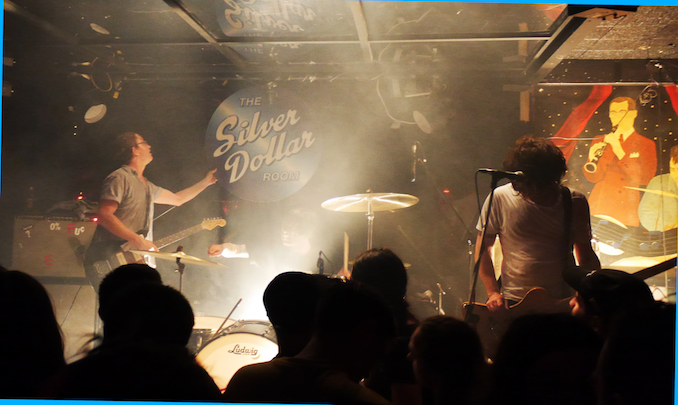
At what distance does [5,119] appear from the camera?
4.28m

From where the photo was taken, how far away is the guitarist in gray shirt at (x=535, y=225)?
2.87m

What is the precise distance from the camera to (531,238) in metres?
2.96

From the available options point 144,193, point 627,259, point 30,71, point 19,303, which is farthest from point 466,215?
Answer: point 30,71

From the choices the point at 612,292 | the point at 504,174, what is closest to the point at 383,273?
the point at 612,292

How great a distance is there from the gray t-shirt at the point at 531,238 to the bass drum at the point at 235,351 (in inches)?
63.9

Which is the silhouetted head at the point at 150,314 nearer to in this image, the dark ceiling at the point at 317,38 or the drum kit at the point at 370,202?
the drum kit at the point at 370,202

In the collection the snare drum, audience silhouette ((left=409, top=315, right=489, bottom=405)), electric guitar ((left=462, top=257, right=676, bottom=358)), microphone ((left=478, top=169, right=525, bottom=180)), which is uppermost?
microphone ((left=478, top=169, right=525, bottom=180))

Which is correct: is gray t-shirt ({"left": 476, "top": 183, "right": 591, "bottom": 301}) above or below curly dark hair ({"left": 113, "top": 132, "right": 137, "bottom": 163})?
below

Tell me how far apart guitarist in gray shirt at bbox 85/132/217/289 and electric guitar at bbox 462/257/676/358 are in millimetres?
2786

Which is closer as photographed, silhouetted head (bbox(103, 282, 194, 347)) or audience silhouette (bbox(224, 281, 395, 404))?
audience silhouette (bbox(224, 281, 395, 404))

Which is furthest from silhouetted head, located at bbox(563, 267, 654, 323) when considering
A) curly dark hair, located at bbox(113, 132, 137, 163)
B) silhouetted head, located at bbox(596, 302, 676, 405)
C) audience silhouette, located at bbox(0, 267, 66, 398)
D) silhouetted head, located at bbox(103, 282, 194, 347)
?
curly dark hair, located at bbox(113, 132, 137, 163)

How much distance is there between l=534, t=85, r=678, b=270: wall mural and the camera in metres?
3.68

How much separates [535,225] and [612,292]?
1.21 meters

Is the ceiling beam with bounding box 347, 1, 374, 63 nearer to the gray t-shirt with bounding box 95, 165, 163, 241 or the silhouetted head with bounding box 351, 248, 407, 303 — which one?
the silhouetted head with bounding box 351, 248, 407, 303
